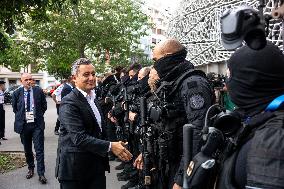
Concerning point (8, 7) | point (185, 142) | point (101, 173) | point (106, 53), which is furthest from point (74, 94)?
point (106, 53)

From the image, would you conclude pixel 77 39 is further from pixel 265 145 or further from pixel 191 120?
pixel 265 145

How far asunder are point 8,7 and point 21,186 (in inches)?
151

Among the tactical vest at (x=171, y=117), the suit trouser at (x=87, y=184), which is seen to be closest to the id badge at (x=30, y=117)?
the suit trouser at (x=87, y=184)

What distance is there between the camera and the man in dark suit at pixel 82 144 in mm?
4137

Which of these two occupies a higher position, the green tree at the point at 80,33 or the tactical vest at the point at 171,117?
the green tree at the point at 80,33

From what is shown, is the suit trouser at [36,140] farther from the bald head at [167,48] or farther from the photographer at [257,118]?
the photographer at [257,118]

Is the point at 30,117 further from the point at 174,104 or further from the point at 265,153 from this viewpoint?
the point at 265,153

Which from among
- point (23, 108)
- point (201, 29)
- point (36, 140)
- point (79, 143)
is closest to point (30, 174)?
point (36, 140)

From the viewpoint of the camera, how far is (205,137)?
213 centimetres

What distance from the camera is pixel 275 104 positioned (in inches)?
74.4

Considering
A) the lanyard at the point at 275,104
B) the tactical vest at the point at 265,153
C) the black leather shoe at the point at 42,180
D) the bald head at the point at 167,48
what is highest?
the bald head at the point at 167,48

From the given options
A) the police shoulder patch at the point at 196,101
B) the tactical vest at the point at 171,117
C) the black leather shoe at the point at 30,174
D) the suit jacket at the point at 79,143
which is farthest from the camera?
the black leather shoe at the point at 30,174

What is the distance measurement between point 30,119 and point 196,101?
520 centimetres

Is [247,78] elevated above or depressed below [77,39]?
below
